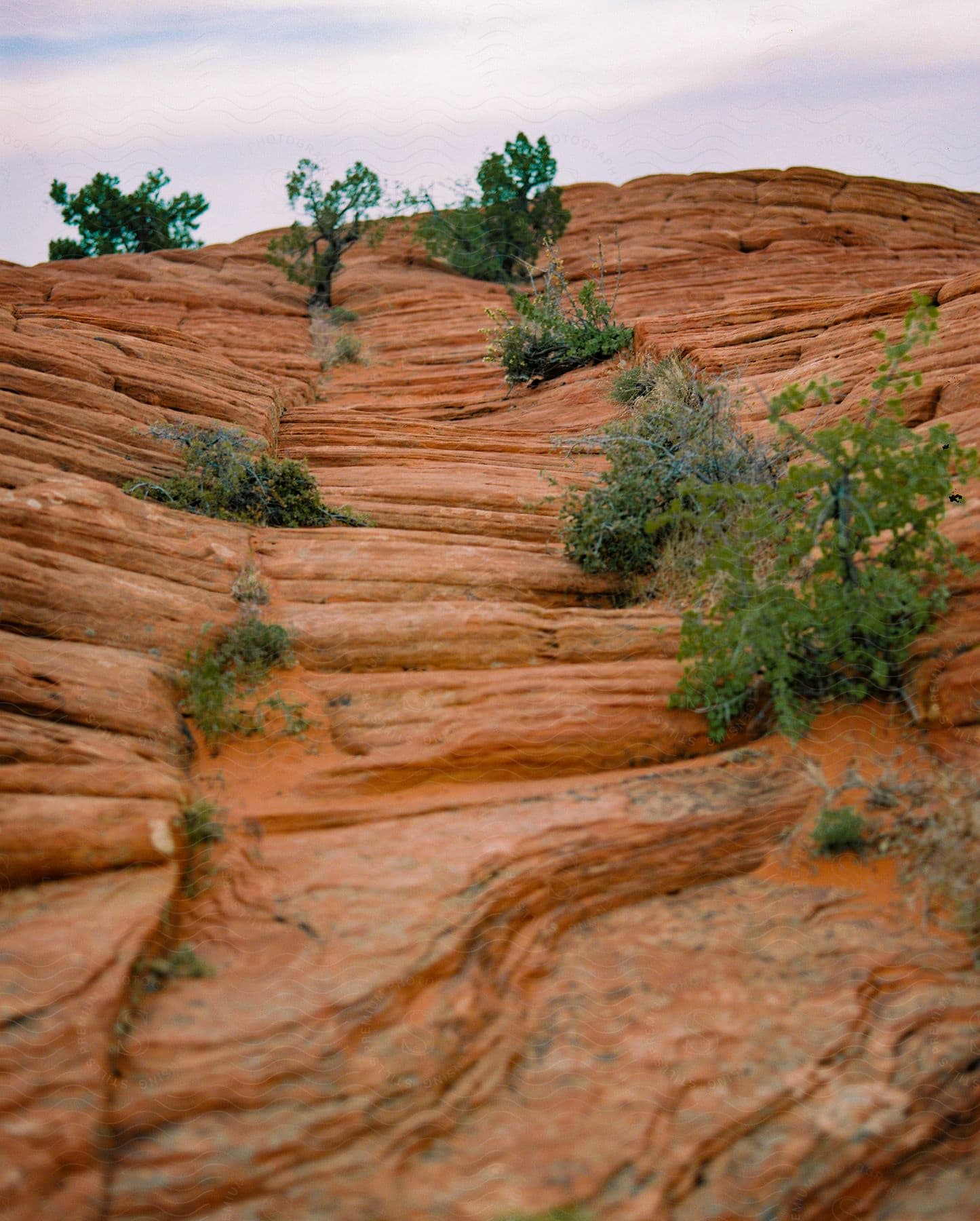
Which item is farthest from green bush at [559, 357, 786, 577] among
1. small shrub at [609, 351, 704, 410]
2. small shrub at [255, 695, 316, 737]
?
small shrub at [255, 695, 316, 737]

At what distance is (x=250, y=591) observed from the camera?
6152mm

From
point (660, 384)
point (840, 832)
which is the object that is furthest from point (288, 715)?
point (660, 384)

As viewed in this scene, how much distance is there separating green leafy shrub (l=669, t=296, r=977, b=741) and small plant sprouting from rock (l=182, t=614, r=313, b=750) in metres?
2.36

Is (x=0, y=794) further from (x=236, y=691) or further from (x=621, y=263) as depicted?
(x=621, y=263)

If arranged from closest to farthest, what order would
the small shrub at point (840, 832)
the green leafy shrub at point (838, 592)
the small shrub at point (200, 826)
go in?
the small shrub at point (200, 826)
the small shrub at point (840, 832)
the green leafy shrub at point (838, 592)

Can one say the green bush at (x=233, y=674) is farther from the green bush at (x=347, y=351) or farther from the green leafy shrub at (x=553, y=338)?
the green bush at (x=347, y=351)

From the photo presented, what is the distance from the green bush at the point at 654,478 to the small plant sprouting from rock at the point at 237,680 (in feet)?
8.40

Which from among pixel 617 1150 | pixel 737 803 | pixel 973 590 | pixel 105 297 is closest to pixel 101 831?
pixel 617 1150

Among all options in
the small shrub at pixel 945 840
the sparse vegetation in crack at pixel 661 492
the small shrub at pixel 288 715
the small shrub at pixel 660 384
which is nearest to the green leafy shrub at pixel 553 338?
the small shrub at pixel 660 384

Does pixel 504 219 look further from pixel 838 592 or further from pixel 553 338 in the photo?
pixel 838 592

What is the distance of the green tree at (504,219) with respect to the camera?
22688mm

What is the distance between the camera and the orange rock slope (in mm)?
2932

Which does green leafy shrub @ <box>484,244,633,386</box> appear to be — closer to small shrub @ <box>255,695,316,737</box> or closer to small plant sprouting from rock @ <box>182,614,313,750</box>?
small plant sprouting from rock @ <box>182,614,313,750</box>

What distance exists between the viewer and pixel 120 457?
7410mm
